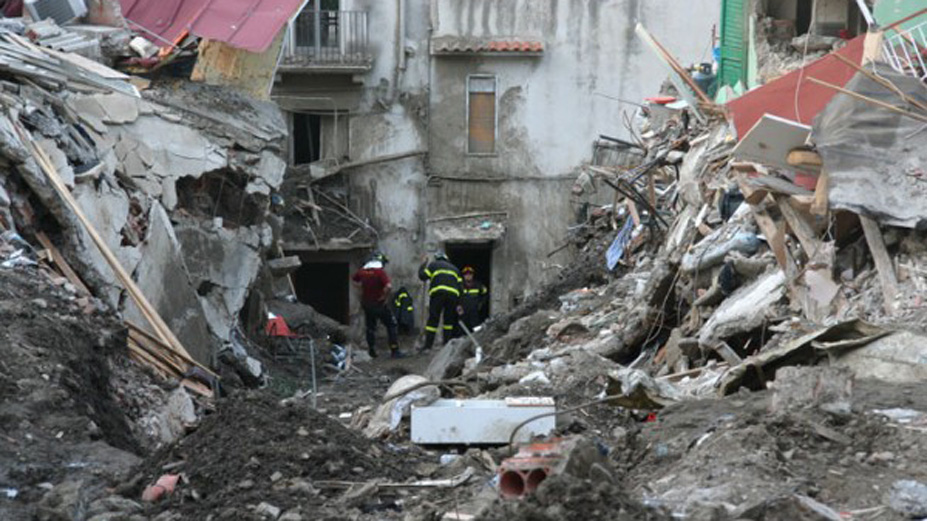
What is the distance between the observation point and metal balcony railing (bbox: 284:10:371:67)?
29625mm

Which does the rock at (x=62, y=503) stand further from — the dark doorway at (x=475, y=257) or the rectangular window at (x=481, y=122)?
the rectangular window at (x=481, y=122)

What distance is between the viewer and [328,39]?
30156 mm

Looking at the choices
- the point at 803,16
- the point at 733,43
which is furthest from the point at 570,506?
the point at 733,43

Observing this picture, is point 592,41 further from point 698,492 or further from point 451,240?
point 698,492

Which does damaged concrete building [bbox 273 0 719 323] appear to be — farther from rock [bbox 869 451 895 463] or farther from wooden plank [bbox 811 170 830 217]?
Result: rock [bbox 869 451 895 463]

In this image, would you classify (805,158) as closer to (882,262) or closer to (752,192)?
(752,192)

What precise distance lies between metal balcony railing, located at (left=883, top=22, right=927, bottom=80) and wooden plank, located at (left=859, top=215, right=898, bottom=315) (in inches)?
56.6

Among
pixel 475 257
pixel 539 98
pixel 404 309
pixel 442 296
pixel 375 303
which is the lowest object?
pixel 475 257

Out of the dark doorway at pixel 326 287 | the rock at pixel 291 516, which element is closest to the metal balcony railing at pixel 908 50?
the rock at pixel 291 516

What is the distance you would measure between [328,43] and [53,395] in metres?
21.4

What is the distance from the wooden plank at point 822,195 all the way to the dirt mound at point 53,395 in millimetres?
5002

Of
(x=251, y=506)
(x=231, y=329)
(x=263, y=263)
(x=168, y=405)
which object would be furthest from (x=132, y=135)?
(x=251, y=506)

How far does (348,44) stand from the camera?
3017 cm

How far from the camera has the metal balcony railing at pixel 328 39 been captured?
97.2 ft
